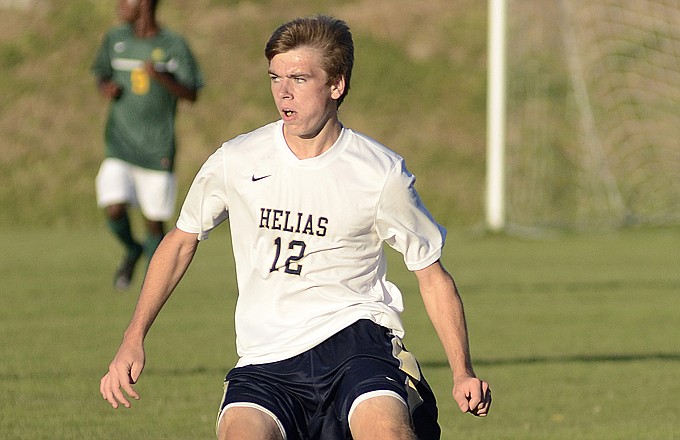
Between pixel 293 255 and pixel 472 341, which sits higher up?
pixel 293 255

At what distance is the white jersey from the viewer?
483cm

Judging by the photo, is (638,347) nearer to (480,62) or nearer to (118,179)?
(118,179)

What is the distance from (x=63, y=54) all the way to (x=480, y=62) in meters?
9.11

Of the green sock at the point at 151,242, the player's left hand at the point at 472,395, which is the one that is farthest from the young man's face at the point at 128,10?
the player's left hand at the point at 472,395

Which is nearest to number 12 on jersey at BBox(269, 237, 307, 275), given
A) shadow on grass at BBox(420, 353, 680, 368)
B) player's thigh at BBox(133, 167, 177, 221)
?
shadow on grass at BBox(420, 353, 680, 368)

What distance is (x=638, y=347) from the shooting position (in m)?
10.3

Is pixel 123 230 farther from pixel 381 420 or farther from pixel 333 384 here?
pixel 381 420

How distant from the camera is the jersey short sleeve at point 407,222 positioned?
4816mm

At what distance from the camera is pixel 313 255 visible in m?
4.87

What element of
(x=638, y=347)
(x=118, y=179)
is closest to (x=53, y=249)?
(x=118, y=179)

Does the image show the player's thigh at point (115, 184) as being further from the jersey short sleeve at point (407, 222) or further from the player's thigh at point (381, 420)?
the player's thigh at point (381, 420)

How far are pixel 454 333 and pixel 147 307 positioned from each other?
1.01 m

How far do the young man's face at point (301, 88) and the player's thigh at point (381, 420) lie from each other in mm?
919

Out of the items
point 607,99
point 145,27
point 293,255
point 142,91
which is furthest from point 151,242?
point 607,99
